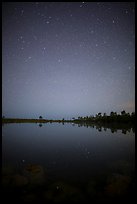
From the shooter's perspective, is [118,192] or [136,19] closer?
[136,19]

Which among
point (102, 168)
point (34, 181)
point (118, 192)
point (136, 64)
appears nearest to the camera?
point (136, 64)

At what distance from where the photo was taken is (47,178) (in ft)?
31.8

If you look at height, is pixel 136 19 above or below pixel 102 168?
above

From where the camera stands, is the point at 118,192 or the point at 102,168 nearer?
the point at 118,192

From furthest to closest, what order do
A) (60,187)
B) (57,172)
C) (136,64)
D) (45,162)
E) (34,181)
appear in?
(45,162) < (57,172) < (34,181) < (60,187) < (136,64)

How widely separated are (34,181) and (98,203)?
140 inches

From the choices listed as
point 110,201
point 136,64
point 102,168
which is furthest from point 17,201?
point 102,168

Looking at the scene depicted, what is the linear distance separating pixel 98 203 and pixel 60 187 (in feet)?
6.51

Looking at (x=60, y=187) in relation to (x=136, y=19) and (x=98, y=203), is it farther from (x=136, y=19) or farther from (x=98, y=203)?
(x=136, y=19)

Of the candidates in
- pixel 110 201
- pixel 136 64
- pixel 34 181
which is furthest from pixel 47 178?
pixel 136 64

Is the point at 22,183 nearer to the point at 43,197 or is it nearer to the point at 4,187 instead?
the point at 4,187

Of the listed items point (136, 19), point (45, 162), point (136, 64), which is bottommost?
point (45, 162)

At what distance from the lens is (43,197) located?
272 inches

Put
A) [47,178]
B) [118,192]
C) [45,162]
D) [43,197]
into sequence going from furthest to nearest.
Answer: [45,162] → [47,178] → [118,192] → [43,197]
